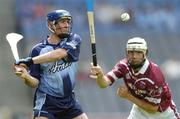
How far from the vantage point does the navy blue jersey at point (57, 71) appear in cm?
1021

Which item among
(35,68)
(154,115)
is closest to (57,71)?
(35,68)

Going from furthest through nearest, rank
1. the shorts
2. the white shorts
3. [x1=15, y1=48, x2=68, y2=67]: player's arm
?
the white shorts < the shorts < [x1=15, y1=48, x2=68, y2=67]: player's arm

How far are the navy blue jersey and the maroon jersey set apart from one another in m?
0.62

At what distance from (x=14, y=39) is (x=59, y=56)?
27.2 inches

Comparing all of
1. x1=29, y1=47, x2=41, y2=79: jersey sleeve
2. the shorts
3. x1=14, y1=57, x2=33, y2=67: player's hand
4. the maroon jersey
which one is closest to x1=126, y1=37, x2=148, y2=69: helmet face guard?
the maroon jersey

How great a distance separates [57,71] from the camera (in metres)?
10.2

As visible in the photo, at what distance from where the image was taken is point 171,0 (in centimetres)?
2541

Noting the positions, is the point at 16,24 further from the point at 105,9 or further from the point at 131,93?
the point at 131,93

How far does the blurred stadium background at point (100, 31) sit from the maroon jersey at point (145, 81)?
42.9 feet

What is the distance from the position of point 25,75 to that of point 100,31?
15.7 metres

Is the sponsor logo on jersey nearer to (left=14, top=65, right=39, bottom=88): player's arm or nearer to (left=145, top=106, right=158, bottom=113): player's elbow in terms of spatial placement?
(left=14, top=65, right=39, bottom=88): player's arm

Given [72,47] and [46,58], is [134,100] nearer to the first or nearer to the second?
[72,47]

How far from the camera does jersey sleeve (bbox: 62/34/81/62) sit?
10.2 m

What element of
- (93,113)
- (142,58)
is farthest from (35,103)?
(93,113)
